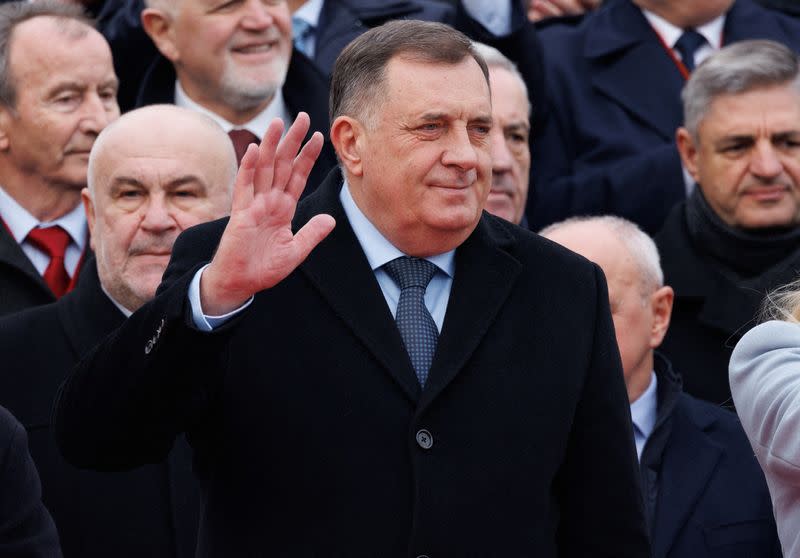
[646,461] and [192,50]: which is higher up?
[192,50]

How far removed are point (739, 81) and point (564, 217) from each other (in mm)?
833

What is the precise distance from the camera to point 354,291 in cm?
358

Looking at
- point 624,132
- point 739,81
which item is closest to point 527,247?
point 739,81

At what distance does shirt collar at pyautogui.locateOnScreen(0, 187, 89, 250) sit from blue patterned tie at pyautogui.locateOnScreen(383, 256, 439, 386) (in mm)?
2060

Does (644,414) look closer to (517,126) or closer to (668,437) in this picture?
(668,437)

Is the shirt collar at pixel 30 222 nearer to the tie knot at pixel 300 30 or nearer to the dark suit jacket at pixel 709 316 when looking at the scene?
the tie knot at pixel 300 30

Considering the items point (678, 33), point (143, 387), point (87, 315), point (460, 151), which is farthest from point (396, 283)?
point (678, 33)

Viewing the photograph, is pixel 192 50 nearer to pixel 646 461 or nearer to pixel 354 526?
pixel 646 461

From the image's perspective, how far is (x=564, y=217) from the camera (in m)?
5.99

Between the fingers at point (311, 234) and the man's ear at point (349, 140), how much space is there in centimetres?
45

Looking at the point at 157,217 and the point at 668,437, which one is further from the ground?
the point at 157,217

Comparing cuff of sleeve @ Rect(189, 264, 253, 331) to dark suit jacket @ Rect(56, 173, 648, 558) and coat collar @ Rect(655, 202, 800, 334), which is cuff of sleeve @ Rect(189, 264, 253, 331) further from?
coat collar @ Rect(655, 202, 800, 334)

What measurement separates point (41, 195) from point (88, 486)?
1526 mm

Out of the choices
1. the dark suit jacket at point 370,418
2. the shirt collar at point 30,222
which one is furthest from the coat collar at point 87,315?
the dark suit jacket at point 370,418
